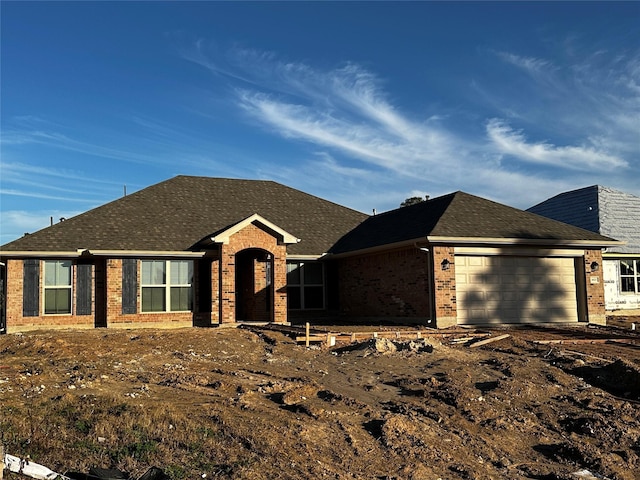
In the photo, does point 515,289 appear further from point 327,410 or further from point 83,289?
point 83,289

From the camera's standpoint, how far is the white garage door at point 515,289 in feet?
67.3

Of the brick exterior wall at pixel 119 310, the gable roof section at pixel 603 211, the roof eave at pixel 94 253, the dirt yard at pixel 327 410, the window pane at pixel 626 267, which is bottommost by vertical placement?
the dirt yard at pixel 327 410

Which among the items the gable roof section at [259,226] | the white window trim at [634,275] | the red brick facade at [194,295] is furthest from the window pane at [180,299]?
the white window trim at [634,275]

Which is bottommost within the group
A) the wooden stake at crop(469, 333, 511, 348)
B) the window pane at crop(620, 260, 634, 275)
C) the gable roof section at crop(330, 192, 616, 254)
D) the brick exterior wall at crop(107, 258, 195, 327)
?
the wooden stake at crop(469, 333, 511, 348)

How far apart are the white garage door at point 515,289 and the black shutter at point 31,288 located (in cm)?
1413

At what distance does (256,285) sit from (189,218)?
4.04 meters

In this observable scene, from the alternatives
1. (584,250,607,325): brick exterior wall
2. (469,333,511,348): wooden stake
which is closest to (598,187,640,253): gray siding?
(584,250,607,325): brick exterior wall

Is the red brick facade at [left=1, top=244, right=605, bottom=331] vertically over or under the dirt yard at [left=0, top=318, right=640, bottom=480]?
over

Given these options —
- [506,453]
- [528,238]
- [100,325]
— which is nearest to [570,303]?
[528,238]

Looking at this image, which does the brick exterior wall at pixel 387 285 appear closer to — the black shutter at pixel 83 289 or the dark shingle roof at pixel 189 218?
the dark shingle roof at pixel 189 218

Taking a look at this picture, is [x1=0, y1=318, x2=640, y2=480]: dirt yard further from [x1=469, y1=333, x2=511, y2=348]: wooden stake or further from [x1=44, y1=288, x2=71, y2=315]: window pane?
[x1=44, y1=288, x2=71, y2=315]: window pane

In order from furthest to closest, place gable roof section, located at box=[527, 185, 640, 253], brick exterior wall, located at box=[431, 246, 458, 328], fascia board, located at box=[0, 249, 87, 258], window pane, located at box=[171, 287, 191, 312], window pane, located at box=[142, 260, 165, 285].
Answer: gable roof section, located at box=[527, 185, 640, 253], window pane, located at box=[171, 287, 191, 312], window pane, located at box=[142, 260, 165, 285], fascia board, located at box=[0, 249, 87, 258], brick exterior wall, located at box=[431, 246, 458, 328]

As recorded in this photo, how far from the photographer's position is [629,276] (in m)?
29.0

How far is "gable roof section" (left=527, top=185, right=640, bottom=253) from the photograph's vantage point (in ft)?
107
